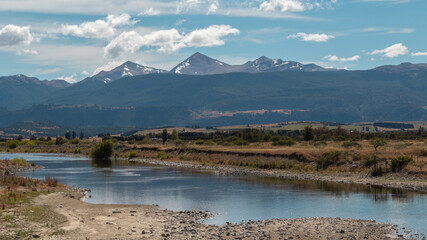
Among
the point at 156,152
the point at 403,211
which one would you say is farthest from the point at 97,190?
the point at 156,152

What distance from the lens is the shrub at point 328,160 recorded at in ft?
267

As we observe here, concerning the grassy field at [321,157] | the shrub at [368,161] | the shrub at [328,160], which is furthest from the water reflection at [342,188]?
the shrub at [368,161]

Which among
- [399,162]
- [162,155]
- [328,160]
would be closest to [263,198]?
[399,162]

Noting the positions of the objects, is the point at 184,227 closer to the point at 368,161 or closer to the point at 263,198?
the point at 263,198

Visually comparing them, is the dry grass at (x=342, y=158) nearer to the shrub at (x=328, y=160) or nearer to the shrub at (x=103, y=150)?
the shrub at (x=328, y=160)

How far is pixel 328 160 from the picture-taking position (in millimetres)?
81688

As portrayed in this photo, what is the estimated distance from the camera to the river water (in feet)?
144

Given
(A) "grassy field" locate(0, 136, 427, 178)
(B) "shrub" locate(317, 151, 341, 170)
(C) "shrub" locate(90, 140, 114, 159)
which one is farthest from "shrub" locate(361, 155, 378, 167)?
(C) "shrub" locate(90, 140, 114, 159)

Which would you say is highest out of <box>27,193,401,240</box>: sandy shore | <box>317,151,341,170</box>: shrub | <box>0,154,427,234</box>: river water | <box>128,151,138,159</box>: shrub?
<box>317,151,341,170</box>: shrub

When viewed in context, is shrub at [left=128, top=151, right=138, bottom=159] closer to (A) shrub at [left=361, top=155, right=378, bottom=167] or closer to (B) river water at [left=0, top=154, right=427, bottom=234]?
(B) river water at [left=0, top=154, right=427, bottom=234]

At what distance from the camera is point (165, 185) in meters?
69.5

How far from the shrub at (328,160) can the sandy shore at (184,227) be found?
4094 centimetres

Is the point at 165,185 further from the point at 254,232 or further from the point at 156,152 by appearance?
the point at 156,152

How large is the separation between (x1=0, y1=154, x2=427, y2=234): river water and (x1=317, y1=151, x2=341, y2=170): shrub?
1164cm
